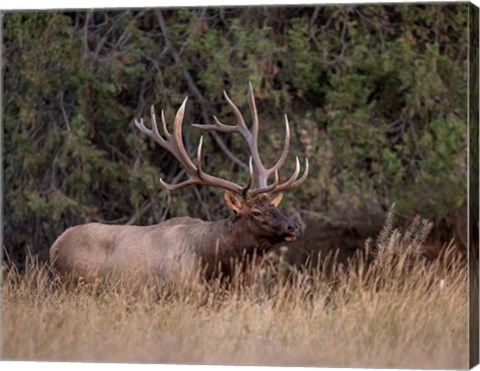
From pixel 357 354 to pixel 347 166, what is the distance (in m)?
5.29

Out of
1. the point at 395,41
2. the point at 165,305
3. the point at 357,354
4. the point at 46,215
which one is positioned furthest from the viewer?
the point at 46,215

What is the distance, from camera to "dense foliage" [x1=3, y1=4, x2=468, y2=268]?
1255 centimetres

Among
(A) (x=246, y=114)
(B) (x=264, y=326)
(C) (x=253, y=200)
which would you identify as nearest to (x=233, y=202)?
(C) (x=253, y=200)

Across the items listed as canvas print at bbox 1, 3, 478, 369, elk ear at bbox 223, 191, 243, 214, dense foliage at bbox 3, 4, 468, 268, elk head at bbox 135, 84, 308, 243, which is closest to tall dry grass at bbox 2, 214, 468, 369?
elk head at bbox 135, 84, 308, 243

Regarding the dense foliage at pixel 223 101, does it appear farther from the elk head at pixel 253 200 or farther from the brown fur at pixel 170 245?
the elk head at pixel 253 200

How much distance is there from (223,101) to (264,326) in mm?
5157

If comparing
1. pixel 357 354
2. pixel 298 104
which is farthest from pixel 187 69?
pixel 357 354

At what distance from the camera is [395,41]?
41.0ft

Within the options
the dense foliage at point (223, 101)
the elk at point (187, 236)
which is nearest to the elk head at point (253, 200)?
the elk at point (187, 236)

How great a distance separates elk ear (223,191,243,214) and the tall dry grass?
0.72 meters

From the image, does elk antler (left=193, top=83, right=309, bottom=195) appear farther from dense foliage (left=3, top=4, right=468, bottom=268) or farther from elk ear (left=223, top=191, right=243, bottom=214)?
dense foliage (left=3, top=4, right=468, bottom=268)

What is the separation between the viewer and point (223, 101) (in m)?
13.0

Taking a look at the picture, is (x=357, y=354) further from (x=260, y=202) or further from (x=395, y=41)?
(x=395, y=41)

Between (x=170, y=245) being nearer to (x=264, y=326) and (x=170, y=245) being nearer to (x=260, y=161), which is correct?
(x=260, y=161)
